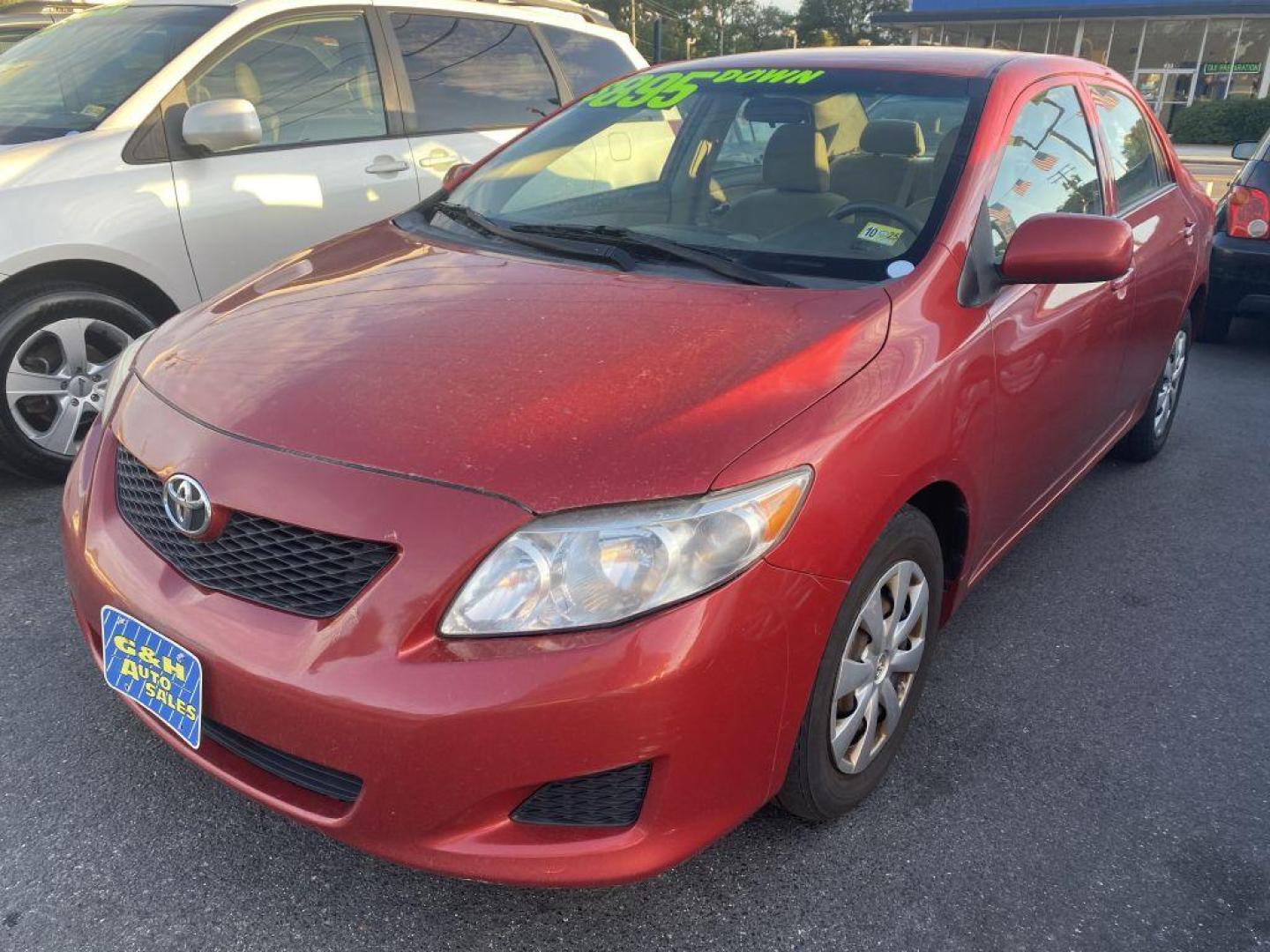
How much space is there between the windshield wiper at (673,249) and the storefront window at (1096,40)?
3712cm

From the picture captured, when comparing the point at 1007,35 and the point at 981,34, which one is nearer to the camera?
the point at 1007,35

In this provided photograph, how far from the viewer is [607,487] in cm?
167

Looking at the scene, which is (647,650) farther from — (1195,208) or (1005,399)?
(1195,208)

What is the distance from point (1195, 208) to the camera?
4.15 metres

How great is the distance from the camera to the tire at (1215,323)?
6051mm

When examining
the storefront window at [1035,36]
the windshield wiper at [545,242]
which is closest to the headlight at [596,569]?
the windshield wiper at [545,242]

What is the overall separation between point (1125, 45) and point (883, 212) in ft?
123

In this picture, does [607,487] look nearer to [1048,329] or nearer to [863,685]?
[863,685]

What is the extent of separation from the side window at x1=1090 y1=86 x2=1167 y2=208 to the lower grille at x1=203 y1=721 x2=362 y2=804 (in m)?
2.97

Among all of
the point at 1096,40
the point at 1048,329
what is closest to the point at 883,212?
the point at 1048,329

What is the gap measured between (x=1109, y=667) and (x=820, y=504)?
1532 millimetres

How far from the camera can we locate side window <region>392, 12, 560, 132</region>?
469 centimetres

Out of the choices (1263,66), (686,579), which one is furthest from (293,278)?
(1263,66)

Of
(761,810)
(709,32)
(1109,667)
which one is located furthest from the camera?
(709,32)
